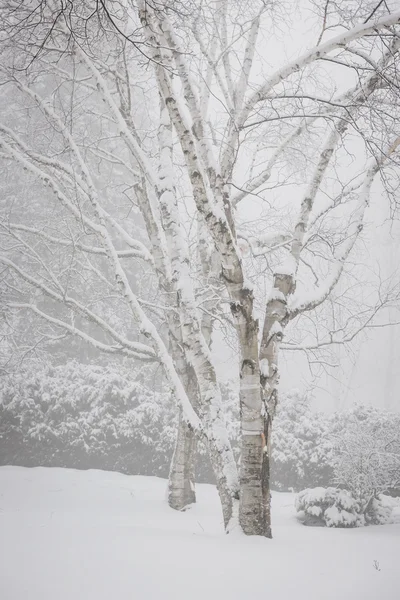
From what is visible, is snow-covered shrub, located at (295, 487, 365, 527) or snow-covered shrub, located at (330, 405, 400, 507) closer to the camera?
snow-covered shrub, located at (295, 487, 365, 527)

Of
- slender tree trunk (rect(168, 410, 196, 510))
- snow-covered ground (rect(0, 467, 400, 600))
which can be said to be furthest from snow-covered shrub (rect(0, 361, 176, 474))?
snow-covered ground (rect(0, 467, 400, 600))

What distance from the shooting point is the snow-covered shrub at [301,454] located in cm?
832

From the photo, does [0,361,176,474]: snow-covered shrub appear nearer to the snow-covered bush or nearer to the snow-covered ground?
the snow-covered bush

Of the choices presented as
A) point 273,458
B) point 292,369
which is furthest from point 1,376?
point 292,369

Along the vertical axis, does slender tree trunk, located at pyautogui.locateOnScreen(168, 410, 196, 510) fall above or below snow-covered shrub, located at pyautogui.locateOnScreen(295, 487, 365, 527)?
above

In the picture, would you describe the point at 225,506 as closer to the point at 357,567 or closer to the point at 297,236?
the point at 357,567

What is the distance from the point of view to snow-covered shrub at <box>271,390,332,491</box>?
8.32 metres

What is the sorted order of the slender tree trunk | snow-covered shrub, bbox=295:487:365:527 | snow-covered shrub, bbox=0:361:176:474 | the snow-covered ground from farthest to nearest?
snow-covered shrub, bbox=0:361:176:474 < snow-covered shrub, bbox=295:487:365:527 < the slender tree trunk < the snow-covered ground

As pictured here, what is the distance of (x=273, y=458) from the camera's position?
28.1 ft

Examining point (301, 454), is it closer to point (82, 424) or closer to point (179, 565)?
point (82, 424)

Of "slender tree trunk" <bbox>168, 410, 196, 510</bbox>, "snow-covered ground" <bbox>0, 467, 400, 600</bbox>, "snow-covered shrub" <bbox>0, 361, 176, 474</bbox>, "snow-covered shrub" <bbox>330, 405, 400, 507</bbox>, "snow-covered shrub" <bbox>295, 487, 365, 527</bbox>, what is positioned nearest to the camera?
"snow-covered ground" <bbox>0, 467, 400, 600</bbox>

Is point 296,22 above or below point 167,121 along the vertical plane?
above

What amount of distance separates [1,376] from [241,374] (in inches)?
300

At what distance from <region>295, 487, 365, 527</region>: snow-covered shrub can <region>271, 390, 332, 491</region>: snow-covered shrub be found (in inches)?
98.7
